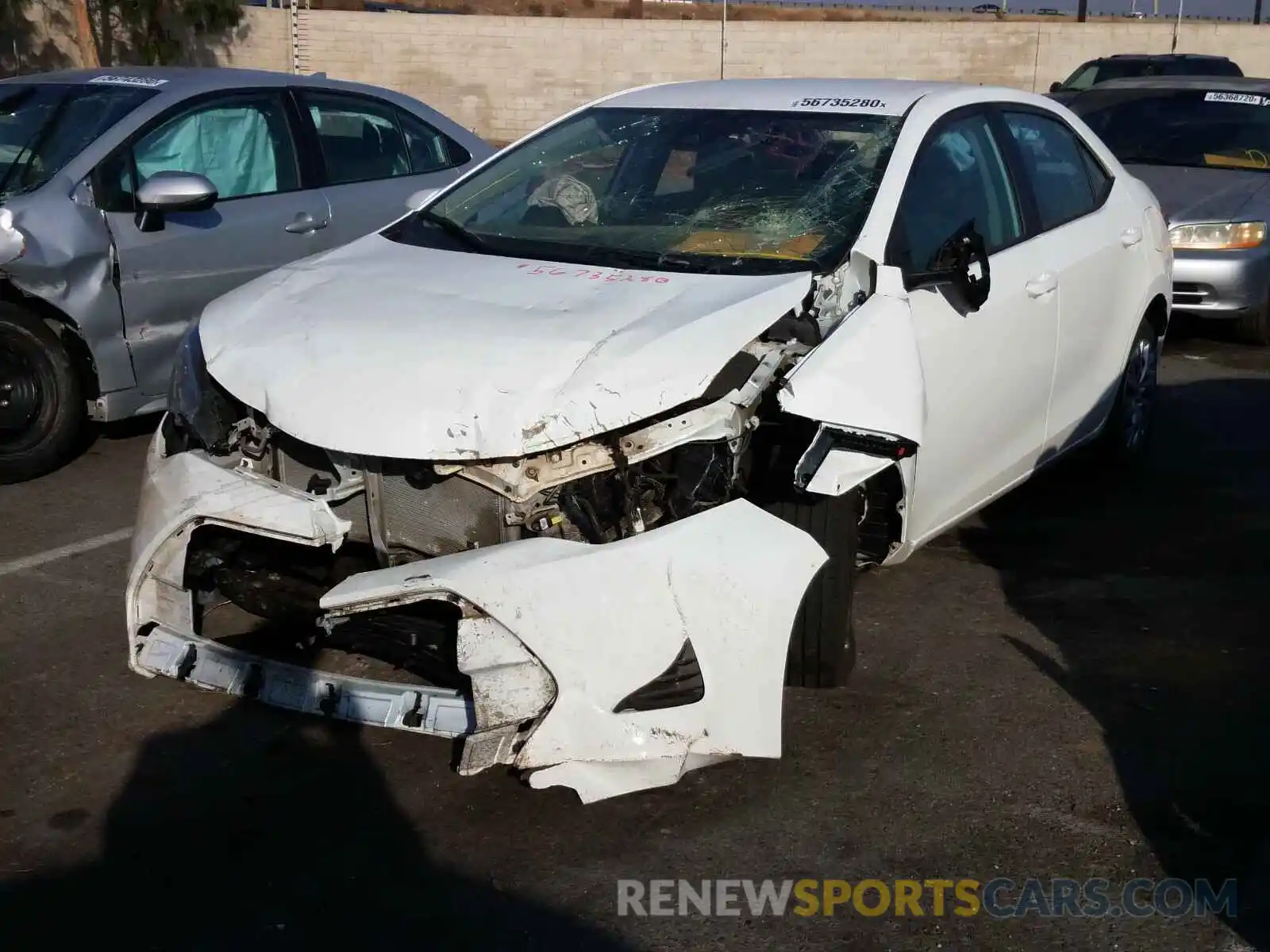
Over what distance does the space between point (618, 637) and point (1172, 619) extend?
2421 mm

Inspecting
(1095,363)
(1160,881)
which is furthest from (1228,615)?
(1160,881)

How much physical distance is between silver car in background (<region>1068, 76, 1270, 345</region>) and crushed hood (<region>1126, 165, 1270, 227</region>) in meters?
0.01

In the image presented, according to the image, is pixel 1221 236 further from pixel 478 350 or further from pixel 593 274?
pixel 478 350

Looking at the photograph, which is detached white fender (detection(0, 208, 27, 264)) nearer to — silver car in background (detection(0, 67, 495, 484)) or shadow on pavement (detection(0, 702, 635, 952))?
silver car in background (detection(0, 67, 495, 484))

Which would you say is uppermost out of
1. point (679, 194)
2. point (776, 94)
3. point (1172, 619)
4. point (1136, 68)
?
point (776, 94)

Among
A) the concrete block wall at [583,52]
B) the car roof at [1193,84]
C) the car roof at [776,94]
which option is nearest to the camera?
the car roof at [776,94]

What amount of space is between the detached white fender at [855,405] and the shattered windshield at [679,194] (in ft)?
1.61

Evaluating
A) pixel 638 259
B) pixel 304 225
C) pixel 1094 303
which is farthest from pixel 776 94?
pixel 304 225

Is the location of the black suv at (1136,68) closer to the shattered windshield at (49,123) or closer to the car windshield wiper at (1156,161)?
the car windshield wiper at (1156,161)

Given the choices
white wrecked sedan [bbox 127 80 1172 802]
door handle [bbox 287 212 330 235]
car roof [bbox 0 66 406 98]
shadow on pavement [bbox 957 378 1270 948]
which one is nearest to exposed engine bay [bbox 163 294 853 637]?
white wrecked sedan [bbox 127 80 1172 802]

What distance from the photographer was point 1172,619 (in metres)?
4.77

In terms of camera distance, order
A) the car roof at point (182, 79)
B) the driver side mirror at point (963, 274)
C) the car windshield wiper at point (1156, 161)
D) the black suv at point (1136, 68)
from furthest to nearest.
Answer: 1. the black suv at point (1136, 68)
2. the car windshield wiper at point (1156, 161)
3. the car roof at point (182, 79)
4. the driver side mirror at point (963, 274)

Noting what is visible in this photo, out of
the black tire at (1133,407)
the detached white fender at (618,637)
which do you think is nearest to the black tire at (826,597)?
the detached white fender at (618,637)

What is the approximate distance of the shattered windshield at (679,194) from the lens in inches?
169
